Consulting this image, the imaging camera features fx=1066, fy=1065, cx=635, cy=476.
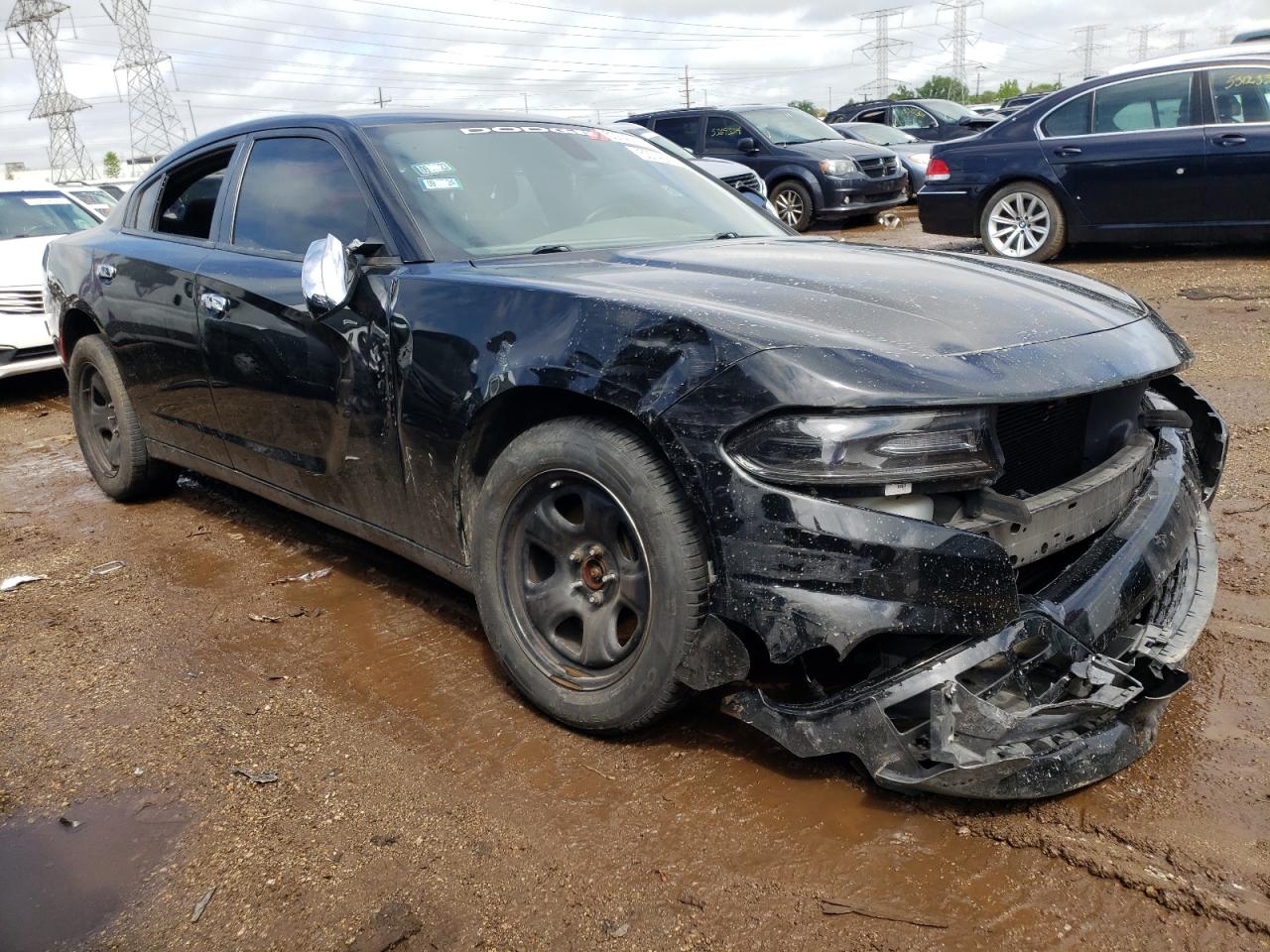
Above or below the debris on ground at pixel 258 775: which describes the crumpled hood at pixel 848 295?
above

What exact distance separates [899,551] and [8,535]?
4413 mm

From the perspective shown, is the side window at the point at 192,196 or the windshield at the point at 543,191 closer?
the windshield at the point at 543,191

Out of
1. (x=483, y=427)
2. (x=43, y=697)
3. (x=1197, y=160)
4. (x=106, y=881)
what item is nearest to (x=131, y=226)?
(x=43, y=697)

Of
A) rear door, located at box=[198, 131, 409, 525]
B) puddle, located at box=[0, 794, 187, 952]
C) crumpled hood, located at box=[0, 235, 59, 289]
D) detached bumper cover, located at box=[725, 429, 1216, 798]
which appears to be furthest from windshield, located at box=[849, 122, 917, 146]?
puddle, located at box=[0, 794, 187, 952]

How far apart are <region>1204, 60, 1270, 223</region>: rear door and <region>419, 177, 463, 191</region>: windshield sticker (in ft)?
23.7

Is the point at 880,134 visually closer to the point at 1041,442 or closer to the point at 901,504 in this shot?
the point at 1041,442

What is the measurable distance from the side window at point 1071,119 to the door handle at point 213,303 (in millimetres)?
7714

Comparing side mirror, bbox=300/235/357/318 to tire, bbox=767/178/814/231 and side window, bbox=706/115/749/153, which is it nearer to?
tire, bbox=767/178/814/231

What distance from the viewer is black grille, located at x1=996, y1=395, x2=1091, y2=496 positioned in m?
2.37

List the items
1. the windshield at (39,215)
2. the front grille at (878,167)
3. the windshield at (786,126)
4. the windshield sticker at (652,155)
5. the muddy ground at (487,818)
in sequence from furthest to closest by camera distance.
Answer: the windshield at (786,126), the front grille at (878,167), the windshield at (39,215), the windshield sticker at (652,155), the muddy ground at (487,818)

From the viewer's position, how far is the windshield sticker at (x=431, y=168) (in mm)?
3350

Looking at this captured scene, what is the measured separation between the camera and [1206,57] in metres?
8.71

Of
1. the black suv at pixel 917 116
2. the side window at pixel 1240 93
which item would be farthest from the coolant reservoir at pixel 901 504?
the black suv at pixel 917 116

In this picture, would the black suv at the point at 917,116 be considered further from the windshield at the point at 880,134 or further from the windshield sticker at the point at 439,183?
the windshield sticker at the point at 439,183
